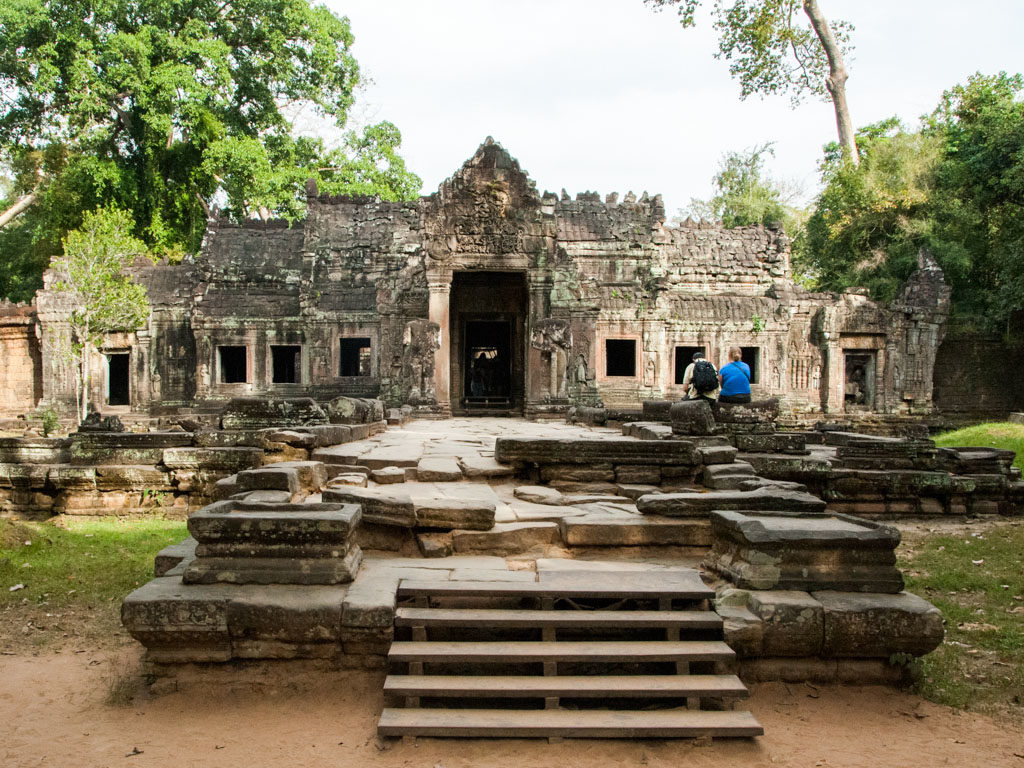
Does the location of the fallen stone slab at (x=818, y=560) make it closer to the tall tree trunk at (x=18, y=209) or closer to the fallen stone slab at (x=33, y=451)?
the fallen stone slab at (x=33, y=451)

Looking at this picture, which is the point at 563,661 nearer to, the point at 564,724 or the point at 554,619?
the point at 554,619

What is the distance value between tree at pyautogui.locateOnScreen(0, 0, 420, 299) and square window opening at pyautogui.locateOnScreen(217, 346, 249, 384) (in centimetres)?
691

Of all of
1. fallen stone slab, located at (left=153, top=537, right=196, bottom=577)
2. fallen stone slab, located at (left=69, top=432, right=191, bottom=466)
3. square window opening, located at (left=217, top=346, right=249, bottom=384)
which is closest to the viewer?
fallen stone slab, located at (left=153, top=537, right=196, bottom=577)

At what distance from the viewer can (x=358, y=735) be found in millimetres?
3221

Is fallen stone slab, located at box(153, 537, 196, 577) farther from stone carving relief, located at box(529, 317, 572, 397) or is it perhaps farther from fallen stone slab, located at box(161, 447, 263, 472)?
stone carving relief, located at box(529, 317, 572, 397)

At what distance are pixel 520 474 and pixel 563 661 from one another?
297cm

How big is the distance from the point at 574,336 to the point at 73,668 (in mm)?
11361

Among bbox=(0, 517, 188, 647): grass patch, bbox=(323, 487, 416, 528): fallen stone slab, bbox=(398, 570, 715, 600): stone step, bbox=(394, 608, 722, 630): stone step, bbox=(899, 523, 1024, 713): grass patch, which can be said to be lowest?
bbox=(0, 517, 188, 647): grass patch

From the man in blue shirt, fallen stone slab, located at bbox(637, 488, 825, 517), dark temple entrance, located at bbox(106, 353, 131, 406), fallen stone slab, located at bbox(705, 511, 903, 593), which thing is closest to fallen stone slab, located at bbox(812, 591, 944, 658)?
fallen stone slab, located at bbox(705, 511, 903, 593)

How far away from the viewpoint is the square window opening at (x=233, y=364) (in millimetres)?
19250

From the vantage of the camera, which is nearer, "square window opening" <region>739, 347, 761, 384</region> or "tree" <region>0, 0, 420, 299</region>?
"square window opening" <region>739, 347, 761, 384</region>

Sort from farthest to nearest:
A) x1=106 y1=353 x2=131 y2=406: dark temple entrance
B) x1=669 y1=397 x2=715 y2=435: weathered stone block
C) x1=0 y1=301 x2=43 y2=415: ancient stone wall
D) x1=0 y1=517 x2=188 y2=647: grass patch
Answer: x1=106 y1=353 x2=131 y2=406: dark temple entrance < x1=0 y1=301 x2=43 y2=415: ancient stone wall < x1=669 y1=397 x2=715 y2=435: weathered stone block < x1=0 y1=517 x2=188 y2=647: grass patch

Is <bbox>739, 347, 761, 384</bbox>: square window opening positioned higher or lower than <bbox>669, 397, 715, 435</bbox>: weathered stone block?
higher

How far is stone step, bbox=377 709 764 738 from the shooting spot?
3.12 metres
